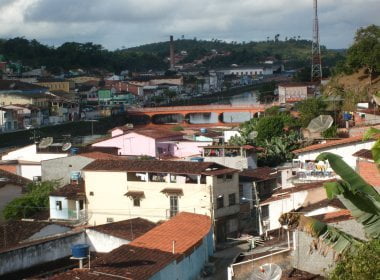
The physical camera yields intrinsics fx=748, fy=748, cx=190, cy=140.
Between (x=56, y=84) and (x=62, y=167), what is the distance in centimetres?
4871

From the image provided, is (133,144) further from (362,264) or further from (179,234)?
(362,264)

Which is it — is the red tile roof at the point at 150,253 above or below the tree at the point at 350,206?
below

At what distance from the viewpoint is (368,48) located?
1538 inches

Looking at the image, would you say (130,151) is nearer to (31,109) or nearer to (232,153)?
(232,153)

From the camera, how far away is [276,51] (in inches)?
6722

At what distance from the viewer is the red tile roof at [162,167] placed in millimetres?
16703

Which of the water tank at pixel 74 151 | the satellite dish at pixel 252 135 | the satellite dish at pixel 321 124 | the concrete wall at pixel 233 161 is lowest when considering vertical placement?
the concrete wall at pixel 233 161

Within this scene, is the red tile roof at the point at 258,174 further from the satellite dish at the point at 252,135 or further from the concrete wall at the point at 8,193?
the satellite dish at the point at 252,135

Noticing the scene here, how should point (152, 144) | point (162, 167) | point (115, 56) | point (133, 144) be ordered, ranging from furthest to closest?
point (115, 56), point (133, 144), point (152, 144), point (162, 167)

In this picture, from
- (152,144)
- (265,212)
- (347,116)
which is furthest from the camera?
(152,144)

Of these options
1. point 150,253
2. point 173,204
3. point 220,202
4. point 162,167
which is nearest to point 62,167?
point 162,167

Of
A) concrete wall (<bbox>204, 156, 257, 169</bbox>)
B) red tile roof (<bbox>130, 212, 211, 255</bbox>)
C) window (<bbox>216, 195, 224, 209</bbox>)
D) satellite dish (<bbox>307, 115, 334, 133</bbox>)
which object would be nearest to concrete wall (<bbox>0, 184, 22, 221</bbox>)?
concrete wall (<bbox>204, 156, 257, 169</bbox>)

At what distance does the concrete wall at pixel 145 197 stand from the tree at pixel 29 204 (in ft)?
5.76

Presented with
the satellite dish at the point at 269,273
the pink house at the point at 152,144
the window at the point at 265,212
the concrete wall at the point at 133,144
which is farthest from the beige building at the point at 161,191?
the concrete wall at the point at 133,144
